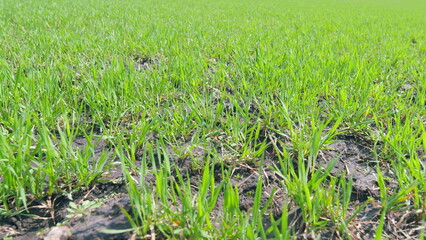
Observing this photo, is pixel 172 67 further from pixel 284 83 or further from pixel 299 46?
pixel 299 46

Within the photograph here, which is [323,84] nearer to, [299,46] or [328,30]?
[299,46]

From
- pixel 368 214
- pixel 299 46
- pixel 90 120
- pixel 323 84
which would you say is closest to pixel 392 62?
pixel 299 46

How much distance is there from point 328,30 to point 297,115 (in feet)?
15.6

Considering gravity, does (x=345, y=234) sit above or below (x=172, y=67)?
below

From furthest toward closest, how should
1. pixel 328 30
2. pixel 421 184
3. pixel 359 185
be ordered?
pixel 328 30, pixel 359 185, pixel 421 184

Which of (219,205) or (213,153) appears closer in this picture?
(219,205)

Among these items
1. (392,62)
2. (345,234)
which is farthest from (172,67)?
(392,62)

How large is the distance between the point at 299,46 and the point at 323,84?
1.52 meters

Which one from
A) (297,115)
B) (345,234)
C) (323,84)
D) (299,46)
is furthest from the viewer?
(299,46)

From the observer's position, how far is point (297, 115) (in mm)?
1717

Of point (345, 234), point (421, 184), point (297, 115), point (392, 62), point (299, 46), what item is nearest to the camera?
point (345, 234)

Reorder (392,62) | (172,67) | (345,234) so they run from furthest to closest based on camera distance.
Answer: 1. (392,62)
2. (172,67)
3. (345,234)

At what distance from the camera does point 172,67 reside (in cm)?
253

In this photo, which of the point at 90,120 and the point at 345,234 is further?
the point at 90,120
